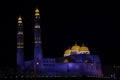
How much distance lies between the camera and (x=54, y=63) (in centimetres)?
10488

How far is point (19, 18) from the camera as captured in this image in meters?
105

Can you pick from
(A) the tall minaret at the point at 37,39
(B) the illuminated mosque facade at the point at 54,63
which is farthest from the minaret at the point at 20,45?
(A) the tall minaret at the point at 37,39

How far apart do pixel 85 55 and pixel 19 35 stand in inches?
595

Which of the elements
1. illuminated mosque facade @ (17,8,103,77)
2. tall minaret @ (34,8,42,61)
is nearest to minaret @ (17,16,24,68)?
illuminated mosque facade @ (17,8,103,77)

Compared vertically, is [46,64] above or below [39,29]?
below

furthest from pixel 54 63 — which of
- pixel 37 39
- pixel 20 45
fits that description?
pixel 20 45

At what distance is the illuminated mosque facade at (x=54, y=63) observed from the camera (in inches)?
3975

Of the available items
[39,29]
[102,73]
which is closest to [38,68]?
[39,29]

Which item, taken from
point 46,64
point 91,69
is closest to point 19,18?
point 46,64

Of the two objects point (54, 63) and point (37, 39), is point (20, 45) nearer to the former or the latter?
point (37, 39)

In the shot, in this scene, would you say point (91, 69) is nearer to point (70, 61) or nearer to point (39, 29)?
point (70, 61)

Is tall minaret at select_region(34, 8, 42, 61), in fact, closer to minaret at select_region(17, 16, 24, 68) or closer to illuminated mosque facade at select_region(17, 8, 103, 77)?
illuminated mosque facade at select_region(17, 8, 103, 77)

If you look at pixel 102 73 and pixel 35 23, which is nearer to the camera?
pixel 35 23

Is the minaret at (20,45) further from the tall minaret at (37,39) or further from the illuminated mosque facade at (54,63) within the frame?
the tall minaret at (37,39)
